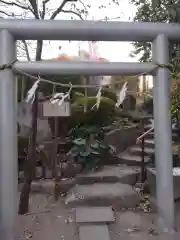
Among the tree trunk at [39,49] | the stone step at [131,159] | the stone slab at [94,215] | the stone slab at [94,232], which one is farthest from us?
the stone step at [131,159]

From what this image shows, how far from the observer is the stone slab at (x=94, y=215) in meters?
4.19

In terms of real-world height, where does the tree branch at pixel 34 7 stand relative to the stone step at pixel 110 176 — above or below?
above

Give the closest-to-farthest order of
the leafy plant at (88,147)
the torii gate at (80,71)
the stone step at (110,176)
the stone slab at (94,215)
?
the torii gate at (80,71), the stone slab at (94,215), the stone step at (110,176), the leafy plant at (88,147)

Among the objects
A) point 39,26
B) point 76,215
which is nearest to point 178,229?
point 76,215

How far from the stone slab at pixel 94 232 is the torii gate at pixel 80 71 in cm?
82

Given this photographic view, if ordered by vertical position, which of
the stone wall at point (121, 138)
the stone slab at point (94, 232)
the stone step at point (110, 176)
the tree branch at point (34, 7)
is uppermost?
the tree branch at point (34, 7)

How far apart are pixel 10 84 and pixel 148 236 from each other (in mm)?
2318

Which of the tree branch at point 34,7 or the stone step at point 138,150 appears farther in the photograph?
the stone step at point 138,150

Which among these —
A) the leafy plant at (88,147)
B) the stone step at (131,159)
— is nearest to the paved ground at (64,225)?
the leafy plant at (88,147)

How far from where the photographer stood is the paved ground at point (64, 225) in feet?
12.6

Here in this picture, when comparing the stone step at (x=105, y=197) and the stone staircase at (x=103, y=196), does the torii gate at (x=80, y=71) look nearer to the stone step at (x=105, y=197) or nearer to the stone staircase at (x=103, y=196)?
the stone staircase at (x=103, y=196)

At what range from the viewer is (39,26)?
297cm

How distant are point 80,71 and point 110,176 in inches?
134

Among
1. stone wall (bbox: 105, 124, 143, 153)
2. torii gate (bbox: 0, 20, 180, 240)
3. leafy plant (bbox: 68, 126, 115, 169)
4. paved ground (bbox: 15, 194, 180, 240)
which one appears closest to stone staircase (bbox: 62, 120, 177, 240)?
paved ground (bbox: 15, 194, 180, 240)
